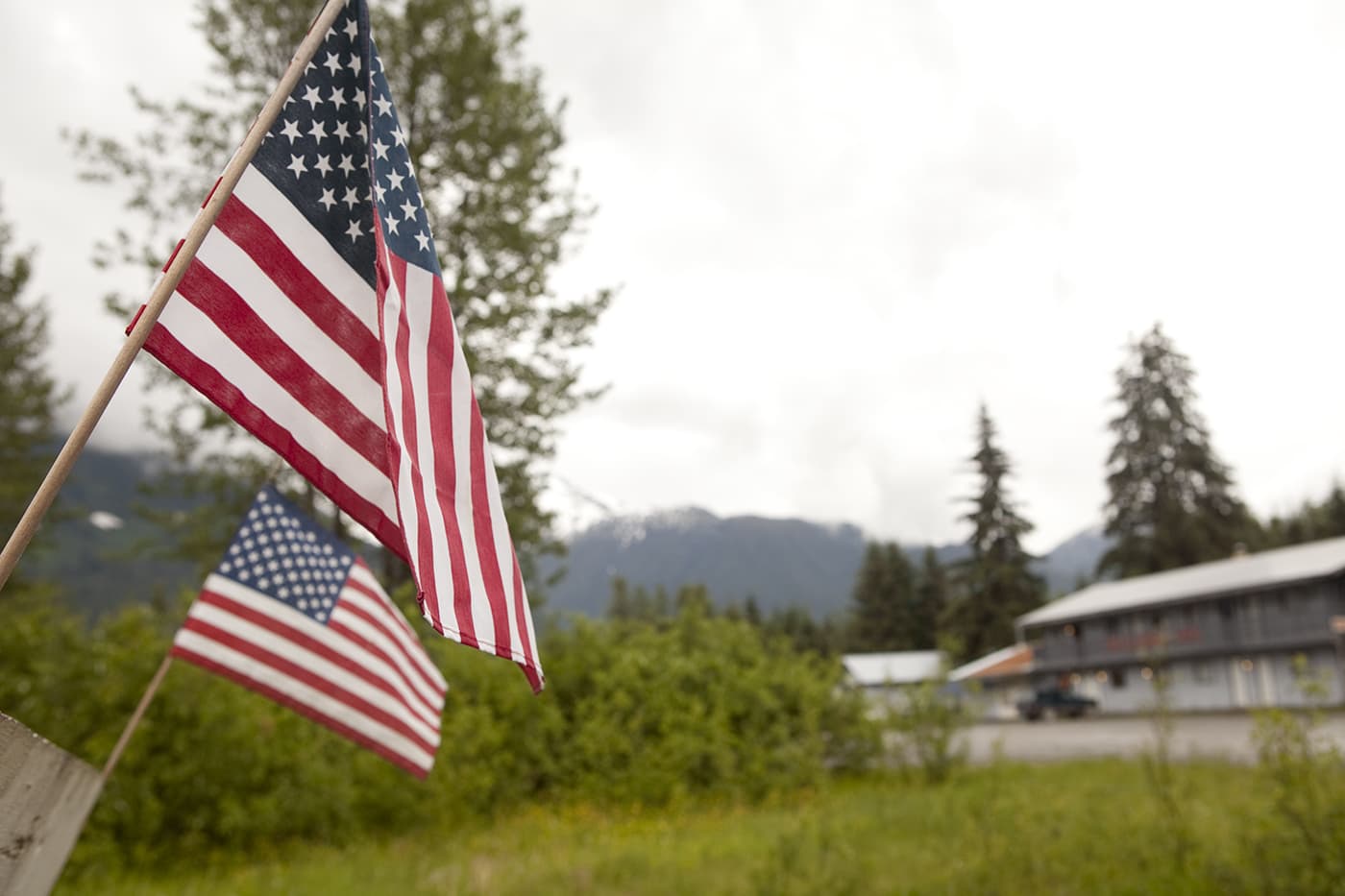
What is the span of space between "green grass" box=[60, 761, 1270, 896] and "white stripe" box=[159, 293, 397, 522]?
5427 millimetres

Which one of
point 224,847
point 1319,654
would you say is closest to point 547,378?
point 224,847

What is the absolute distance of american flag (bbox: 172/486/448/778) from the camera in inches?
180

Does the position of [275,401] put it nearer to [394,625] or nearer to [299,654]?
[299,654]

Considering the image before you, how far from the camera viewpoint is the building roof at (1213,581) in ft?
105

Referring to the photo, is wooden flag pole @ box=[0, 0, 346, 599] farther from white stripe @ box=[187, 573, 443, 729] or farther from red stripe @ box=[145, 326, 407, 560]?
white stripe @ box=[187, 573, 443, 729]

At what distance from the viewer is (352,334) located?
2.32 m

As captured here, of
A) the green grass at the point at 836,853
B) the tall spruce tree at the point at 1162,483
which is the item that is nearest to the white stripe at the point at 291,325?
the green grass at the point at 836,853

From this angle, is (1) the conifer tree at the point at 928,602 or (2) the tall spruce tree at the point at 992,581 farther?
(1) the conifer tree at the point at 928,602

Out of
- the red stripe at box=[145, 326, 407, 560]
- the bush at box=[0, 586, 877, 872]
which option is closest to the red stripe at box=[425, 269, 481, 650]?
the red stripe at box=[145, 326, 407, 560]

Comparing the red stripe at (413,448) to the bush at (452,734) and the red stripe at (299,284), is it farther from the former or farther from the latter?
the bush at (452,734)

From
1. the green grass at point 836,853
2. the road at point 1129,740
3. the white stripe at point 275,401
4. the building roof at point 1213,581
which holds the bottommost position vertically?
the green grass at point 836,853

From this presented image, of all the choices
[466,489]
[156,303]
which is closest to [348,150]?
[156,303]

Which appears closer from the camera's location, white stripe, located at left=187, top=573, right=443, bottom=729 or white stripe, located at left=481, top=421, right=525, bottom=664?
white stripe, located at left=481, top=421, right=525, bottom=664

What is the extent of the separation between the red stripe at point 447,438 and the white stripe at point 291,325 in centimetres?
14
